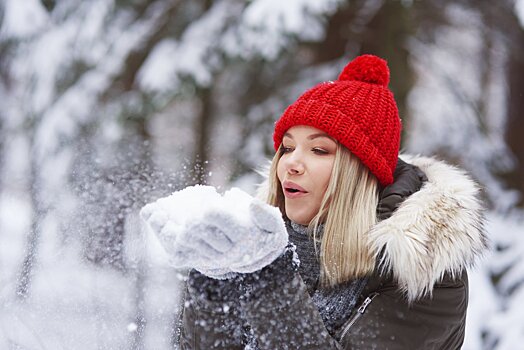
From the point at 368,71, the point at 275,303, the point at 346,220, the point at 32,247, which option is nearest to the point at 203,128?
the point at 32,247

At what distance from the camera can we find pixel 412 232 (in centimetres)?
164

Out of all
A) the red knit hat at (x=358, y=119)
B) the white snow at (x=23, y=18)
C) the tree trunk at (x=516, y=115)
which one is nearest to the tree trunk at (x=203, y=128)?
the white snow at (x=23, y=18)

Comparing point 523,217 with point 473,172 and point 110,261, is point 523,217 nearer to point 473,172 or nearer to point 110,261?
point 473,172

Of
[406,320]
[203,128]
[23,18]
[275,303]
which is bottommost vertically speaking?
[203,128]

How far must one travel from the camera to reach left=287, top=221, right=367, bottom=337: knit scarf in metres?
1.71

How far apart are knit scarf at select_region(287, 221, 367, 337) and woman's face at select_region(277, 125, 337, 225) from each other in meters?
0.08

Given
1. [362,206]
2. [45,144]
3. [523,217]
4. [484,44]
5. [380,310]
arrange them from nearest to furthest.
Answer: [380,310], [362,206], [45,144], [523,217], [484,44]

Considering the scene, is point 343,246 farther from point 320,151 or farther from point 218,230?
point 218,230

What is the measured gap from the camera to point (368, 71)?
2025 millimetres

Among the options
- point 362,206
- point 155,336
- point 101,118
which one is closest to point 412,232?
point 362,206

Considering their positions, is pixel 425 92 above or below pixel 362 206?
below

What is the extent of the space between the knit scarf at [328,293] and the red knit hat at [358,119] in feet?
0.94

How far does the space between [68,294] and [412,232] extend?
69.6 inches

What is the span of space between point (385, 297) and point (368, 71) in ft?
2.65
